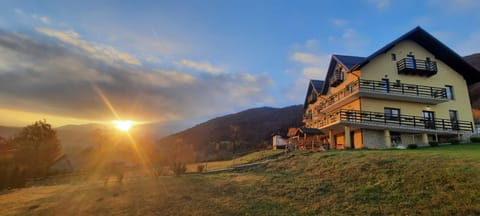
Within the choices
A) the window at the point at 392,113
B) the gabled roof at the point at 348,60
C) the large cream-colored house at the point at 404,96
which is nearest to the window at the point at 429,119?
the large cream-colored house at the point at 404,96

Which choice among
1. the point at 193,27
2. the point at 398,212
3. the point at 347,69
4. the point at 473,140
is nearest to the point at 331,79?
the point at 347,69

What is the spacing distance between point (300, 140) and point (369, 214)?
81.8ft

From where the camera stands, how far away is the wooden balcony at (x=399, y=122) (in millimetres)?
27109

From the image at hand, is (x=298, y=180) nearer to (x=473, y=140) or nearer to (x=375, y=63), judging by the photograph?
(x=375, y=63)

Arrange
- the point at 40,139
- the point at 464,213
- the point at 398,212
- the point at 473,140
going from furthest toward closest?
the point at 40,139, the point at 473,140, the point at 398,212, the point at 464,213

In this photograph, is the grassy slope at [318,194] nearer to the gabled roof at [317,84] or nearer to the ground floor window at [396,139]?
the ground floor window at [396,139]

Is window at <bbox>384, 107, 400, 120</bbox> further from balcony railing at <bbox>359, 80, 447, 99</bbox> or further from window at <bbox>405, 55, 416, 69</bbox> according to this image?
window at <bbox>405, 55, 416, 69</bbox>

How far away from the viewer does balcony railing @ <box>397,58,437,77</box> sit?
29.1m

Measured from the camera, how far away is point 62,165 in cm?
4253

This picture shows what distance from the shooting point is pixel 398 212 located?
8.71 meters

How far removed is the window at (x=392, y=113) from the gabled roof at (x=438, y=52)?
533 centimetres

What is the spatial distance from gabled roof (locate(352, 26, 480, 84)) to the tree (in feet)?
139

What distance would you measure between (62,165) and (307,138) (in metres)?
36.5

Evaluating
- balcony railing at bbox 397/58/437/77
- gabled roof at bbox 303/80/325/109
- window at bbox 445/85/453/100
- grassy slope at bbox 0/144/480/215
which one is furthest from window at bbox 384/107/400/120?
grassy slope at bbox 0/144/480/215
